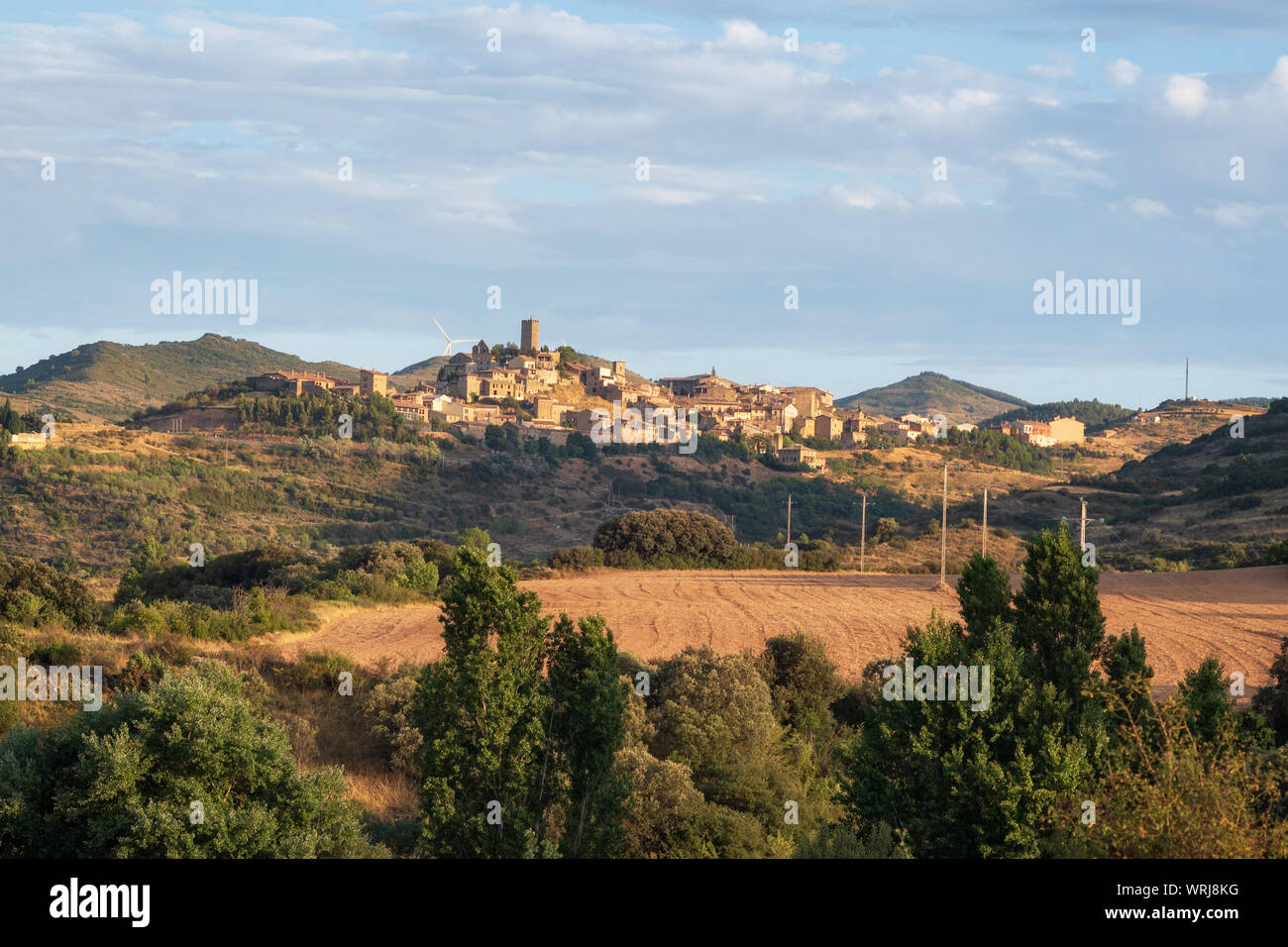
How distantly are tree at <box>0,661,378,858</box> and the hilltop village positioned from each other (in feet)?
296

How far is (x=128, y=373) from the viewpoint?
485ft

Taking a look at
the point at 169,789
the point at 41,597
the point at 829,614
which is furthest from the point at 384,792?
the point at 829,614

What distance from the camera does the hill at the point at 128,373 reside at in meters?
124

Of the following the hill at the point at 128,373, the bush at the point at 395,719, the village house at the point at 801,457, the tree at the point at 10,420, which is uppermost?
the hill at the point at 128,373

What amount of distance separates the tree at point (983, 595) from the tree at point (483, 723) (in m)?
5.22

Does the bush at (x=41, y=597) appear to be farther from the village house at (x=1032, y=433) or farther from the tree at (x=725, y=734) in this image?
the village house at (x=1032, y=433)

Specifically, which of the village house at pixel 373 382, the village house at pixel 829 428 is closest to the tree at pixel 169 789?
the village house at pixel 373 382

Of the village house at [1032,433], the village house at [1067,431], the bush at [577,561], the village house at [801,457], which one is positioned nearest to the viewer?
the bush at [577,561]

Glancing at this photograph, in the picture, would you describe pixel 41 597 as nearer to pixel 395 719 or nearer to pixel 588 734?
pixel 395 719

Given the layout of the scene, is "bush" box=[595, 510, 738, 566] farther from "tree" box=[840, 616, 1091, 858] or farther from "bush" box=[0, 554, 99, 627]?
"tree" box=[840, 616, 1091, 858]

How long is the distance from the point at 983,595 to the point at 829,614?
19.3m

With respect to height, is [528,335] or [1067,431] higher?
[528,335]

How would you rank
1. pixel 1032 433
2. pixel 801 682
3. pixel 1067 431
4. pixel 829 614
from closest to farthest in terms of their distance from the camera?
pixel 801 682 → pixel 829 614 → pixel 1032 433 → pixel 1067 431
